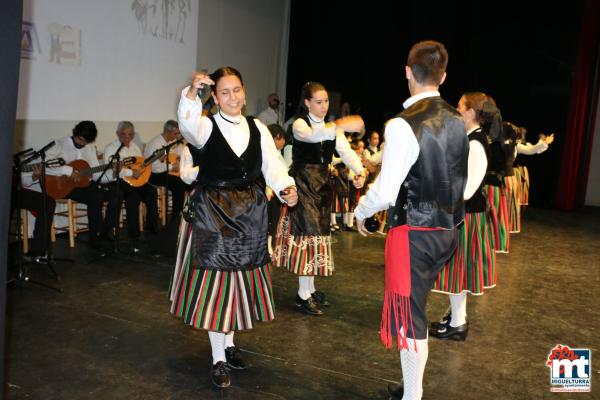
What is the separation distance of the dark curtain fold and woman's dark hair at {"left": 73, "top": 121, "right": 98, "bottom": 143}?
25.8 feet

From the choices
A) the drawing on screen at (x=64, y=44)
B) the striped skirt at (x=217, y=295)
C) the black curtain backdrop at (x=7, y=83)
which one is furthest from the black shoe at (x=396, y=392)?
the drawing on screen at (x=64, y=44)

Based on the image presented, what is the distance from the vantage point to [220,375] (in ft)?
8.96

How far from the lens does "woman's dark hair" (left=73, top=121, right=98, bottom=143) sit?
17.3 feet

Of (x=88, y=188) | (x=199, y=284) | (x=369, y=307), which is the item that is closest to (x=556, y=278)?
(x=369, y=307)

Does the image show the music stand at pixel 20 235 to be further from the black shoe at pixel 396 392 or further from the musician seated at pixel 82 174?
the black shoe at pixel 396 392

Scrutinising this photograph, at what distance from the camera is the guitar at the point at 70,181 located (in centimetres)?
511

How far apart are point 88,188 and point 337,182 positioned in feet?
9.25

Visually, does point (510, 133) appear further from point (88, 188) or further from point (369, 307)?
point (88, 188)

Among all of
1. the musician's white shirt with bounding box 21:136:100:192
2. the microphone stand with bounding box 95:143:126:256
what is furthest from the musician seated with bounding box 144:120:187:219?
the musician's white shirt with bounding box 21:136:100:192

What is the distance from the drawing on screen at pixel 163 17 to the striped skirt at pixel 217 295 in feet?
14.8

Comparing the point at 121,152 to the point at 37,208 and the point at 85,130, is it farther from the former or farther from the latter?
the point at 37,208

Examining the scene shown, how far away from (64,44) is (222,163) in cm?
379

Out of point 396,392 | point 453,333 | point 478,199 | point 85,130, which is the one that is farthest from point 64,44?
point 396,392

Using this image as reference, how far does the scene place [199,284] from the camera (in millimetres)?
2648
